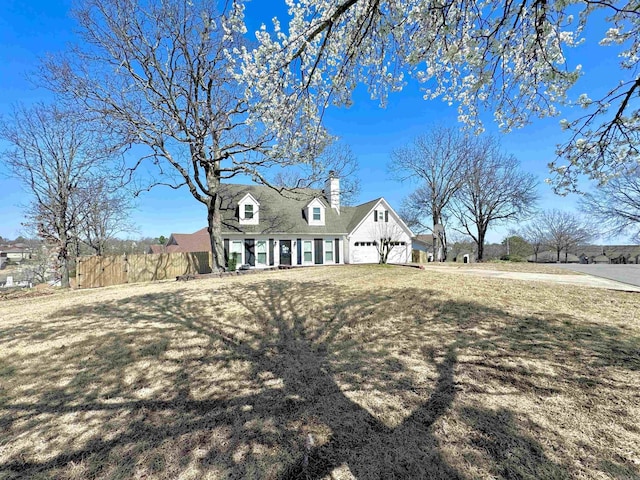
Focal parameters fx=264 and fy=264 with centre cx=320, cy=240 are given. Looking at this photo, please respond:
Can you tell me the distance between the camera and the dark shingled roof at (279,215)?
17.5m

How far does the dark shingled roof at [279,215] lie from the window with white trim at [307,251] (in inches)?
32.9

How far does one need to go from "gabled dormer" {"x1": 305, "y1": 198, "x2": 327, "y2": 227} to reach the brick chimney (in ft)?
3.07

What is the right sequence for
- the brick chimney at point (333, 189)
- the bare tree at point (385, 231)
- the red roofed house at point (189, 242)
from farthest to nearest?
1. the red roofed house at point (189, 242)
2. the bare tree at point (385, 231)
3. the brick chimney at point (333, 189)

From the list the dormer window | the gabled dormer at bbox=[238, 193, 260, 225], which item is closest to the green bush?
the gabled dormer at bbox=[238, 193, 260, 225]

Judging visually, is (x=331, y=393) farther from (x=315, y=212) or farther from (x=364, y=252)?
(x=364, y=252)

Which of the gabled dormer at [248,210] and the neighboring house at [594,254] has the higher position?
the gabled dormer at [248,210]

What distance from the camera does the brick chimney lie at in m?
11.9

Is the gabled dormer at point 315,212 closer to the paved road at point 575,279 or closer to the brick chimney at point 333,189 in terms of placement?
the brick chimney at point 333,189

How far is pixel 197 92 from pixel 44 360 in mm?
11485

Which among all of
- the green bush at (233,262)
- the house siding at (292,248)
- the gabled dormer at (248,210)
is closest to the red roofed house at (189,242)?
the gabled dormer at (248,210)

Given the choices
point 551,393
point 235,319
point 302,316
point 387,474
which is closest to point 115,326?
point 235,319

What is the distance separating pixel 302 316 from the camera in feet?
18.4

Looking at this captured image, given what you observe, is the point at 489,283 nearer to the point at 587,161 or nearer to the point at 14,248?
the point at 587,161

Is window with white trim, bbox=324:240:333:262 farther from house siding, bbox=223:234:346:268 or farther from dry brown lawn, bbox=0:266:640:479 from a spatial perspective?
dry brown lawn, bbox=0:266:640:479
